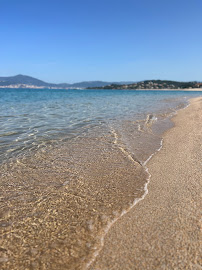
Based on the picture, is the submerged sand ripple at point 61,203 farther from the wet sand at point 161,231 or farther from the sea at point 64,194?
the wet sand at point 161,231

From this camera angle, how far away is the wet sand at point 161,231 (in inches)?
75.8

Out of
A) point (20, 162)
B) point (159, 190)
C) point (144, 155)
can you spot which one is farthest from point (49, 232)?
point (144, 155)

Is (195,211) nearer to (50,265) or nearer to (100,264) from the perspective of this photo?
(100,264)

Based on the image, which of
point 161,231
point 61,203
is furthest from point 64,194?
point 161,231

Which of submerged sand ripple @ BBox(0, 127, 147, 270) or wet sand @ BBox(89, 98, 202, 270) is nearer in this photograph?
wet sand @ BBox(89, 98, 202, 270)

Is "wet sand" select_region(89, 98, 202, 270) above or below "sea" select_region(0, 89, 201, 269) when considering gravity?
above

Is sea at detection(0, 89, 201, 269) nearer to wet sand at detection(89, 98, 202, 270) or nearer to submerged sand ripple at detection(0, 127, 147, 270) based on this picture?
submerged sand ripple at detection(0, 127, 147, 270)

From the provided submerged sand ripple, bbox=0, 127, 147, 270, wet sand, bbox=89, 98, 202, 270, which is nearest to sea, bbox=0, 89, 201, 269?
submerged sand ripple, bbox=0, 127, 147, 270

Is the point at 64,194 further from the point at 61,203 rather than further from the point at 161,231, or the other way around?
the point at 161,231

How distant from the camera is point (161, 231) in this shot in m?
2.33

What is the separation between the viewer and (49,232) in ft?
7.97

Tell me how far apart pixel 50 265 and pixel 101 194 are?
4.81 ft

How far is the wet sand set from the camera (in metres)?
1.93

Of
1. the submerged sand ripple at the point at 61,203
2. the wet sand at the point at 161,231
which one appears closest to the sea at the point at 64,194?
the submerged sand ripple at the point at 61,203
